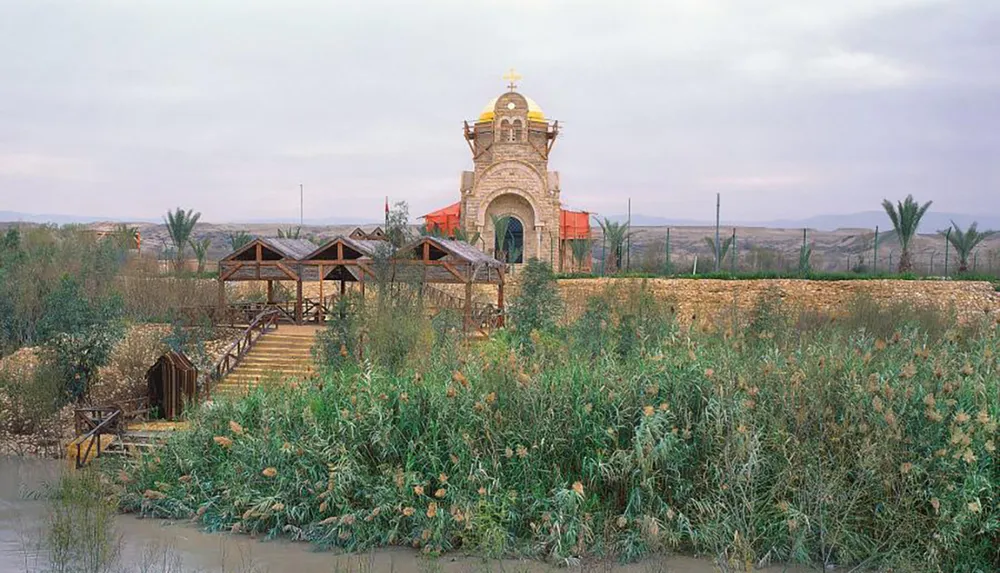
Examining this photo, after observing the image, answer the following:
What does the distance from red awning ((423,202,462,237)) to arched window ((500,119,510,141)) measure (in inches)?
128

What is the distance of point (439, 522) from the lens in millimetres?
11930

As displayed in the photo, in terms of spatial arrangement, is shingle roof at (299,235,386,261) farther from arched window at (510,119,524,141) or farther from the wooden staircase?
A: arched window at (510,119,524,141)

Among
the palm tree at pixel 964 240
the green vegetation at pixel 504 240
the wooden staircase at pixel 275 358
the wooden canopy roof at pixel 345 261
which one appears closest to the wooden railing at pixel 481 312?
the wooden canopy roof at pixel 345 261

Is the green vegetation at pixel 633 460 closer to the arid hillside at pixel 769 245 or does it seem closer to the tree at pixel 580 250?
the tree at pixel 580 250

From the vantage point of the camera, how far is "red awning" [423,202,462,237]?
38678 millimetres

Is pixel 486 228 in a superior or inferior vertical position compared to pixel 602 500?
superior

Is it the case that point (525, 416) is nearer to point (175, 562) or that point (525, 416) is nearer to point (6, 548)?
point (175, 562)

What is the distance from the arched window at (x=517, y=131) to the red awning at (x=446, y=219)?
3.49m

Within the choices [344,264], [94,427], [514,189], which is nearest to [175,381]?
[94,427]

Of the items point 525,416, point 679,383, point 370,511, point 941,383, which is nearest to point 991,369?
point 941,383

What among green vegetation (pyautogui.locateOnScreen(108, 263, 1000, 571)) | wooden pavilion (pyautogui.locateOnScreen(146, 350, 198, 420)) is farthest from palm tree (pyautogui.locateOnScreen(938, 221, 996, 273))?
wooden pavilion (pyautogui.locateOnScreen(146, 350, 198, 420))

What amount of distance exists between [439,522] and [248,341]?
1103 centimetres

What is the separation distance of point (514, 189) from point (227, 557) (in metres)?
26.0

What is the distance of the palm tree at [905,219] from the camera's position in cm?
3203
